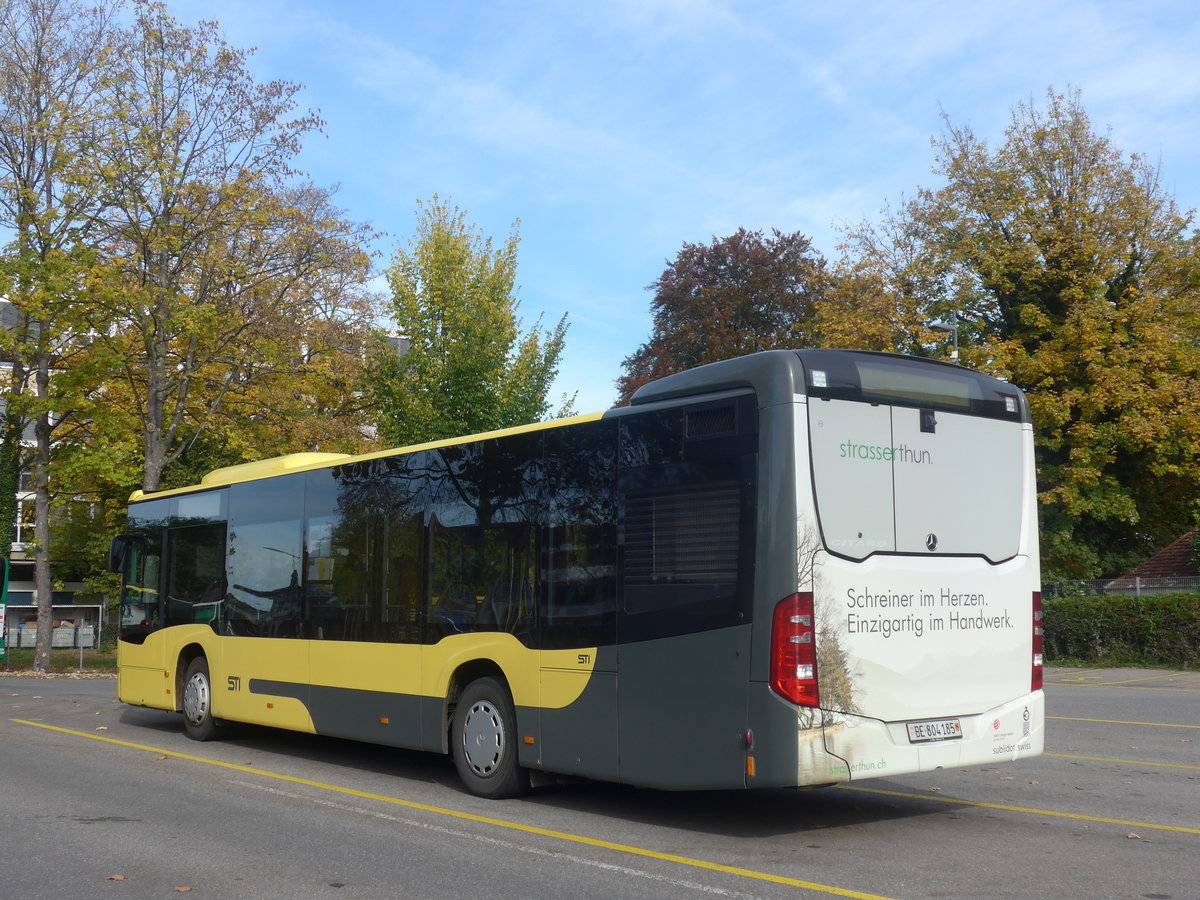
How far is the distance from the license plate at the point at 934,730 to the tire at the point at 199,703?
29.0 feet

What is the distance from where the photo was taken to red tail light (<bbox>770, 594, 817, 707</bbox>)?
7.30 meters

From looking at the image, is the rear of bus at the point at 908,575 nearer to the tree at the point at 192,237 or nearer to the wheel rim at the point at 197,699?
the wheel rim at the point at 197,699

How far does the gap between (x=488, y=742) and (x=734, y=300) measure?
3504 centimetres

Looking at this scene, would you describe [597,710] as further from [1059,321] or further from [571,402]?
[1059,321]

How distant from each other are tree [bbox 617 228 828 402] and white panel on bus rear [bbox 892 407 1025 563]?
33017 millimetres

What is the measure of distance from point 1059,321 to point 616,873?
1214 inches

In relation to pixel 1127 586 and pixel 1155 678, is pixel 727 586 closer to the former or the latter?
pixel 1155 678

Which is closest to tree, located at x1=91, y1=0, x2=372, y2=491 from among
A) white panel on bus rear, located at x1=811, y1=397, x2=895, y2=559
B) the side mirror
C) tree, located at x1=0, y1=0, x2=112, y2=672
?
tree, located at x1=0, y1=0, x2=112, y2=672

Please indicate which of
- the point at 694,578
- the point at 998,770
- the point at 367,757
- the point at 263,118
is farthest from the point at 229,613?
the point at 263,118

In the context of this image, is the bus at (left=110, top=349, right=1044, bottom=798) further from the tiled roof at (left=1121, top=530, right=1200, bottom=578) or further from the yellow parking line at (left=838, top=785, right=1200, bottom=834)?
the tiled roof at (left=1121, top=530, right=1200, bottom=578)

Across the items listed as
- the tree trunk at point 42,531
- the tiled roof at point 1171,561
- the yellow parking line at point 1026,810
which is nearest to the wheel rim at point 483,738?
the yellow parking line at point 1026,810

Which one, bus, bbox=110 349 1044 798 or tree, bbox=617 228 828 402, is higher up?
tree, bbox=617 228 828 402

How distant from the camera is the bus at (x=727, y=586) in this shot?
7492mm

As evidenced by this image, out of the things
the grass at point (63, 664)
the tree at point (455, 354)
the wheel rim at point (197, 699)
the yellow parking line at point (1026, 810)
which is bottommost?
the grass at point (63, 664)
